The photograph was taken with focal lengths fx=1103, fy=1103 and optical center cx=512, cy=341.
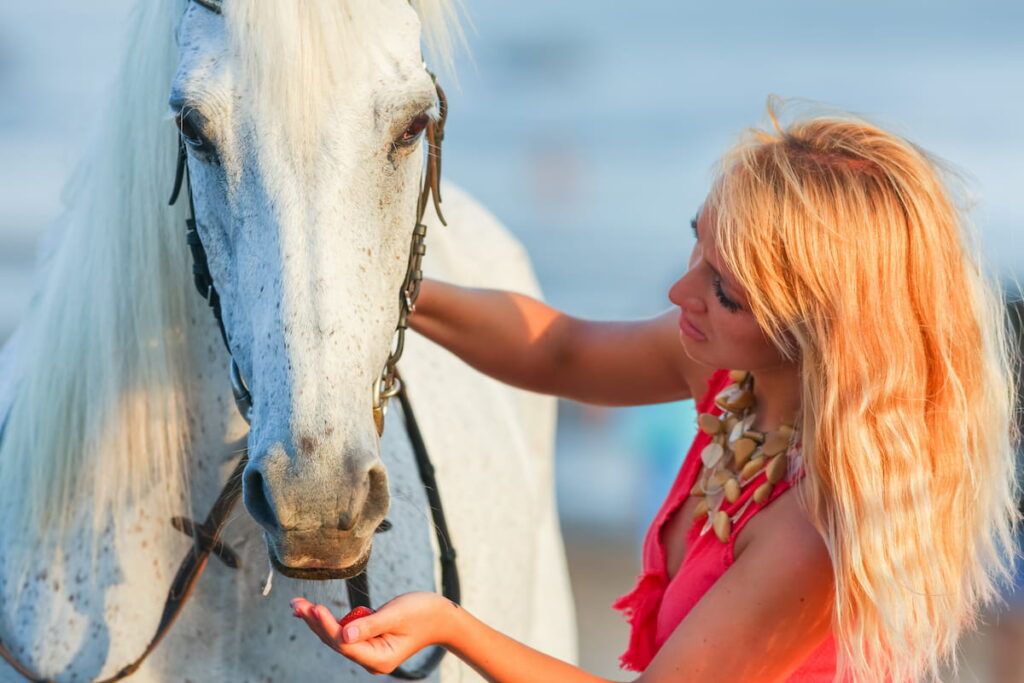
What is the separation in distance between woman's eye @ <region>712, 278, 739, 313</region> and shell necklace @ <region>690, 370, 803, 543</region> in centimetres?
20

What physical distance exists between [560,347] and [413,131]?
76cm

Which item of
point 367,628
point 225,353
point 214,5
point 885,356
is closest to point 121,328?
point 225,353

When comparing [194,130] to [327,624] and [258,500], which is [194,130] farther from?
[327,624]

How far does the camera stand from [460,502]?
7.43 ft

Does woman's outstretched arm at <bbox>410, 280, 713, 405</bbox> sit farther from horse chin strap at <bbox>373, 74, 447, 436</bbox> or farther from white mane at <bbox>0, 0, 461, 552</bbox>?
white mane at <bbox>0, 0, 461, 552</bbox>

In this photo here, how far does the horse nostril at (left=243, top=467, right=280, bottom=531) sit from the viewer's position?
1261mm

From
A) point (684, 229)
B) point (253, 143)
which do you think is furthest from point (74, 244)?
point (684, 229)

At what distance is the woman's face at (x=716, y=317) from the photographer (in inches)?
61.8

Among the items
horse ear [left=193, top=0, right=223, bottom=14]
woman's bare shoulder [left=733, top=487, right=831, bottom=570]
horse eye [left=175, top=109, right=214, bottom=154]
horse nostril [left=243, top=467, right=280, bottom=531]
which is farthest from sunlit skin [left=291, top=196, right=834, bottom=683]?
horse ear [left=193, top=0, right=223, bottom=14]

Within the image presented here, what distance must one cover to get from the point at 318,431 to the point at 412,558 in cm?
69

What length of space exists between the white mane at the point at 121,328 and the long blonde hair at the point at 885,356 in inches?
23.2

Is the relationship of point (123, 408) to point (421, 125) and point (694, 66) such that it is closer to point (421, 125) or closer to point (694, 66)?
point (421, 125)

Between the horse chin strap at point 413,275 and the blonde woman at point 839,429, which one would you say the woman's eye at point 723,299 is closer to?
the blonde woman at point 839,429

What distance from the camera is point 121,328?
1567mm
